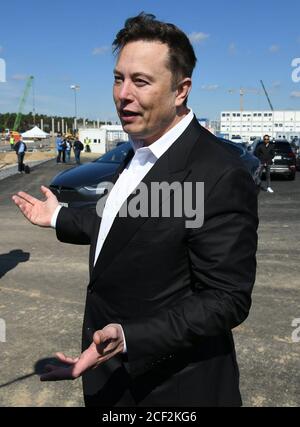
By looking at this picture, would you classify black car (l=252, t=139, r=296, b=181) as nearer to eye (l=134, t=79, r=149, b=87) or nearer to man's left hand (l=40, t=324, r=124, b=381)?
eye (l=134, t=79, r=149, b=87)

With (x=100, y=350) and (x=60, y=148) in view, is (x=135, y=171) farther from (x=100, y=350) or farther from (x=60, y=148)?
(x=60, y=148)

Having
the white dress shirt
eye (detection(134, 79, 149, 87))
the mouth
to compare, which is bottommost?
the white dress shirt

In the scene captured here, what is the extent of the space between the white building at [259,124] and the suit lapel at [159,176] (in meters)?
45.4

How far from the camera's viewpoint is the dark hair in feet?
4.61

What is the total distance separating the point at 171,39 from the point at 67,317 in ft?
11.7

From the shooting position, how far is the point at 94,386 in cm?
171

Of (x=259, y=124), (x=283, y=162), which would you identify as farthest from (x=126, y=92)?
(x=259, y=124)

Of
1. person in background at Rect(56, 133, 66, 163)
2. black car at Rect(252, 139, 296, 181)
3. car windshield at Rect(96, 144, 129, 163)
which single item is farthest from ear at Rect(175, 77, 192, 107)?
person in background at Rect(56, 133, 66, 163)

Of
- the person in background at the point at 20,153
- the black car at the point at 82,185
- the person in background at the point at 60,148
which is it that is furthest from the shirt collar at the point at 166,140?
the person in background at the point at 60,148

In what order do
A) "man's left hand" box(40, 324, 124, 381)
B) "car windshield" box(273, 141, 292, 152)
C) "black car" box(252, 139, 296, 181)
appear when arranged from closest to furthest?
"man's left hand" box(40, 324, 124, 381)
"black car" box(252, 139, 296, 181)
"car windshield" box(273, 141, 292, 152)

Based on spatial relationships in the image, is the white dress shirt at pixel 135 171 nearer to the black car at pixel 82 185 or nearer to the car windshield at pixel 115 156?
the black car at pixel 82 185
